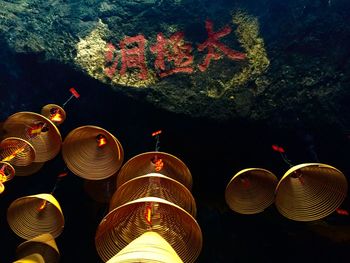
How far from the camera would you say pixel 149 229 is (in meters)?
4.07

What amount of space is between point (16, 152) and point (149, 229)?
2979mm

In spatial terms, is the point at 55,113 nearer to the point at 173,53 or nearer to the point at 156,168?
the point at 156,168

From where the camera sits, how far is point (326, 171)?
4633 mm

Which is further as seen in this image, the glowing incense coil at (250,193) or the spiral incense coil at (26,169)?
the spiral incense coil at (26,169)

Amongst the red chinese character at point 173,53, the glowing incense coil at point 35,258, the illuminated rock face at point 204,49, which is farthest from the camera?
the red chinese character at point 173,53

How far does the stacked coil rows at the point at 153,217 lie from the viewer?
3.59m

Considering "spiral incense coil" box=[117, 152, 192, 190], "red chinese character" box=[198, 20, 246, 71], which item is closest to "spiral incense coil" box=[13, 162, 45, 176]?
"spiral incense coil" box=[117, 152, 192, 190]

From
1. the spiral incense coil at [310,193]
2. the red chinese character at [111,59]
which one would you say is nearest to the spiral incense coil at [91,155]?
the red chinese character at [111,59]

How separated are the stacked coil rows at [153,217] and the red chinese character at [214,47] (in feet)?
9.64

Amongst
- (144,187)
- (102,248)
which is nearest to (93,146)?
(144,187)

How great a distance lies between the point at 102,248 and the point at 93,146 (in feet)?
7.81

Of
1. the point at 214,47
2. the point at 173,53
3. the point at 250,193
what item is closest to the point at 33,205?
the point at 250,193

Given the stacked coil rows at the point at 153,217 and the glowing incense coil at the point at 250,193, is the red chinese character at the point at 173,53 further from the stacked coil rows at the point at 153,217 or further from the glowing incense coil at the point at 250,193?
the glowing incense coil at the point at 250,193

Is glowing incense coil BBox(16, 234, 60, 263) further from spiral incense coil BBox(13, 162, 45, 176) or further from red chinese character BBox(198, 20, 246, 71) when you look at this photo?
red chinese character BBox(198, 20, 246, 71)
